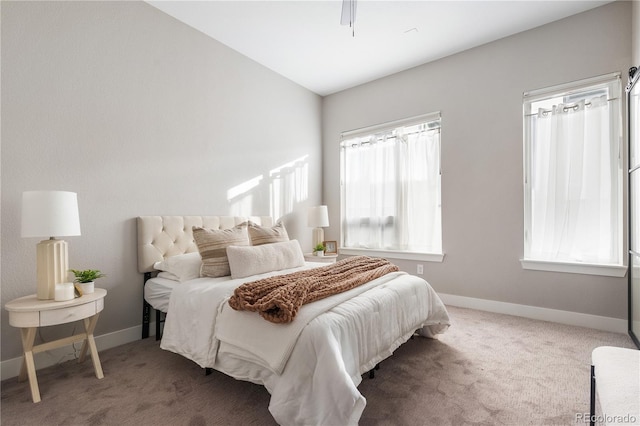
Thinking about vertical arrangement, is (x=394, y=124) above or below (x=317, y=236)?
above

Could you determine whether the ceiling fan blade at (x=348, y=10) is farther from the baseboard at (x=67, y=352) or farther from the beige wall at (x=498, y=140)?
the baseboard at (x=67, y=352)

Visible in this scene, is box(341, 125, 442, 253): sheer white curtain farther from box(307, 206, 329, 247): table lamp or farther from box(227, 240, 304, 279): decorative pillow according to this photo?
box(227, 240, 304, 279): decorative pillow

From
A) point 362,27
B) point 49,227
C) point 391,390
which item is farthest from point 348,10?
point 391,390

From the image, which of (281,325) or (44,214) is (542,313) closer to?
(281,325)

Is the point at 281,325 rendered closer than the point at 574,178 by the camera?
Yes

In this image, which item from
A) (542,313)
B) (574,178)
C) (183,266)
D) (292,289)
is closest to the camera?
(292,289)

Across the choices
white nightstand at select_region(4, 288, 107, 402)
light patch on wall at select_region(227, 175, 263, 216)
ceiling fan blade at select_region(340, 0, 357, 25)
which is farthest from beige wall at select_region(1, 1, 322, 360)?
ceiling fan blade at select_region(340, 0, 357, 25)

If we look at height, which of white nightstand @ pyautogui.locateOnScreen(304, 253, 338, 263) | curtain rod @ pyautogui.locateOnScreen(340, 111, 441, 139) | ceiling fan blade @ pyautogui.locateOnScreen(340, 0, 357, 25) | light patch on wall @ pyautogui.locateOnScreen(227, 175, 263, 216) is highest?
ceiling fan blade @ pyautogui.locateOnScreen(340, 0, 357, 25)

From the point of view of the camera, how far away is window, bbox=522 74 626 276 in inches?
113

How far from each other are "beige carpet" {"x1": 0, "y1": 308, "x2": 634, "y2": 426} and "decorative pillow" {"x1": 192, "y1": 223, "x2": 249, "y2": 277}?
702mm

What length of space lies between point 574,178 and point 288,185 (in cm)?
328

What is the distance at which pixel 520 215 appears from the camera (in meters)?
3.31

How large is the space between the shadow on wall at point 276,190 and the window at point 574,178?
2831 mm

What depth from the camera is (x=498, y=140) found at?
3459mm
